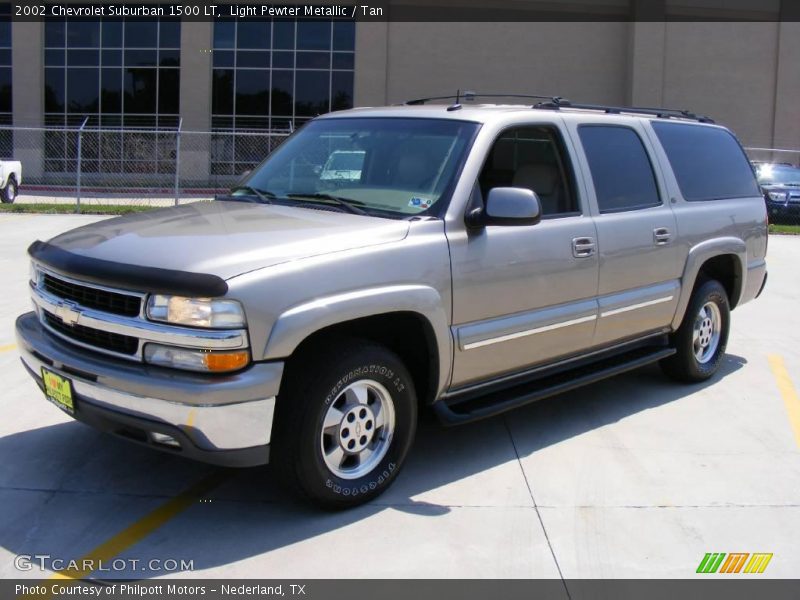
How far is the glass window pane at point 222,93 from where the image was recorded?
106ft

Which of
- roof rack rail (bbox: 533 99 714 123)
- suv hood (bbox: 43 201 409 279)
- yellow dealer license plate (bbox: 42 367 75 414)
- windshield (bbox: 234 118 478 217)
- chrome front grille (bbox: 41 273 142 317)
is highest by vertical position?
roof rack rail (bbox: 533 99 714 123)

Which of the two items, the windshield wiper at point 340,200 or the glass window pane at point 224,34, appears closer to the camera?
the windshield wiper at point 340,200

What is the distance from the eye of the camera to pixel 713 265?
688 centimetres

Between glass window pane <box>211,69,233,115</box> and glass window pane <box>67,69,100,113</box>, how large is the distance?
14.5 feet

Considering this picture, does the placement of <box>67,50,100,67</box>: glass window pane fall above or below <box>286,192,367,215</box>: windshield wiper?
above

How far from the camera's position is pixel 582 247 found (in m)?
5.21

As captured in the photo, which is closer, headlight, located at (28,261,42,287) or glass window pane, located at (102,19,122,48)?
headlight, located at (28,261,42,287)

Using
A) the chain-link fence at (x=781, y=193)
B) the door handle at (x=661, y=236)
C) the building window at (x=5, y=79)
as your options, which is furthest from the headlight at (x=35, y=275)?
the building window at (x=5, y=79)

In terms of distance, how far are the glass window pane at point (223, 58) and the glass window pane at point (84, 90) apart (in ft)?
15.0

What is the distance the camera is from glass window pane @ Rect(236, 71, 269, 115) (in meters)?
32.4

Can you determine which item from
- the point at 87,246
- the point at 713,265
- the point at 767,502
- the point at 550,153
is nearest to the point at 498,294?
the point at 550,153

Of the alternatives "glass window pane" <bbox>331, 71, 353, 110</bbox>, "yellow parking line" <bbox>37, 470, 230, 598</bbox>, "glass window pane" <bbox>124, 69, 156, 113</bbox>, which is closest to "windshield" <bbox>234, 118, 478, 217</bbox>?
"yellow parking line" <bbox>37, 470, 230, 598</bbox>

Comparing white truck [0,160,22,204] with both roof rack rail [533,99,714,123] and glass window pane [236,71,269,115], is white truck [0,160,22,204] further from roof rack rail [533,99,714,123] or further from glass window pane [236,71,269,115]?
roof rack rail [533,99,714,123]

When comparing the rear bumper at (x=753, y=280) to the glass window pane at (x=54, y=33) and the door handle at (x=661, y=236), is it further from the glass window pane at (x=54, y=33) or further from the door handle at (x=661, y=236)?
the glass window pane at (x=54, y=33)
